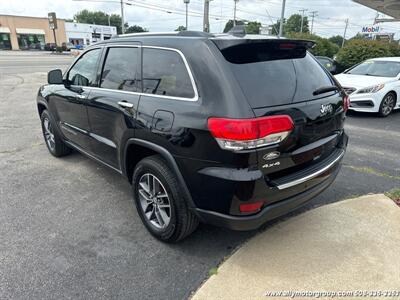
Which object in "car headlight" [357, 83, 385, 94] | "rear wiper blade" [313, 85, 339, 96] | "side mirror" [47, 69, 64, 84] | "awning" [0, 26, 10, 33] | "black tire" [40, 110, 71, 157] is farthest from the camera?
"awning" [0, 26, 10, 33]

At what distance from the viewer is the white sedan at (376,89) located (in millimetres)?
8062

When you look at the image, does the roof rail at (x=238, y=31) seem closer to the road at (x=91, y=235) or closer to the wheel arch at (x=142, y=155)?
the wheel arch at (x=142, y=155)

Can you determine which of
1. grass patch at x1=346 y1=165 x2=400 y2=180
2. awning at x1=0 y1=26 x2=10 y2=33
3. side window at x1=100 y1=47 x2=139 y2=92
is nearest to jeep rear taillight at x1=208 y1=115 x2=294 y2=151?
side window at x1=100 y1=47 x2=139 y2=92

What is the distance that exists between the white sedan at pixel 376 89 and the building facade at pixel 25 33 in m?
66.6

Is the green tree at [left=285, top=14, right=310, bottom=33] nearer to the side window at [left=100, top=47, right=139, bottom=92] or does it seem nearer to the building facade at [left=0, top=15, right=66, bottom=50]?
the building facade at [left=0, top=15, right=66, bottom=50]

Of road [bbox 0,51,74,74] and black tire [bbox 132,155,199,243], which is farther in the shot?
road [bbox 0,51,74,74]

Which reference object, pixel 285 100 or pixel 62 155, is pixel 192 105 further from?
pixel 62 155

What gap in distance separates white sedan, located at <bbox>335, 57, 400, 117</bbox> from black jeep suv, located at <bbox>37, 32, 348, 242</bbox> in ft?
18.4

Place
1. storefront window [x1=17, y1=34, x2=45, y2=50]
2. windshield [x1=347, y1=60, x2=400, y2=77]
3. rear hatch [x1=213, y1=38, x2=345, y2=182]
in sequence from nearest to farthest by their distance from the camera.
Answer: rear hatch [x1=213, y1=38, x2=345, y2=182] → windshield [x1=347, y1=60, x2=400, y2=77] → storefront window [x1=17, y1=34, x2=45, y2=50]

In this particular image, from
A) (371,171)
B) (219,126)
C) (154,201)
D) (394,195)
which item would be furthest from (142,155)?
(371,171)

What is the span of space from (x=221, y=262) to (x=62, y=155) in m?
3.54

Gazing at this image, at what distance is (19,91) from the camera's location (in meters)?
11.9

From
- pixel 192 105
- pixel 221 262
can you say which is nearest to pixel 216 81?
pixel 192 105

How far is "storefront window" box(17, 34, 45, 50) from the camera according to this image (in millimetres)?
64000
